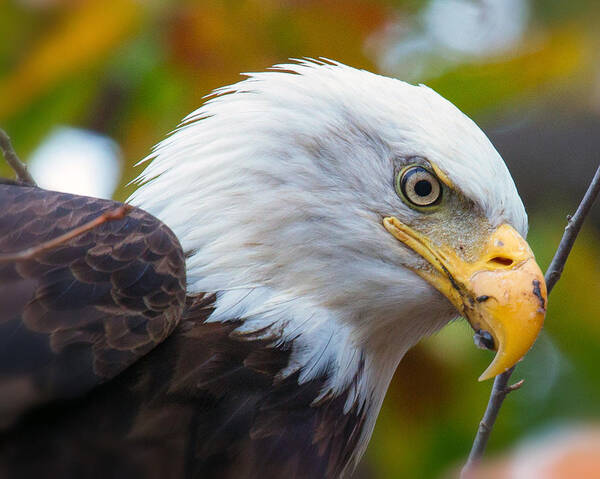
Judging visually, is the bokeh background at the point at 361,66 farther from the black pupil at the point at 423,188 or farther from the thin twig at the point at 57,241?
the thin twig at the point at 57,241

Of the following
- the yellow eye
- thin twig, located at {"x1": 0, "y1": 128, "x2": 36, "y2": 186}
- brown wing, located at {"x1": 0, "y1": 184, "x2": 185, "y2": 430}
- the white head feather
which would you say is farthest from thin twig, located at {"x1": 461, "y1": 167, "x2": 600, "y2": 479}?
thin twig, located at {"x1": 0, "y1": 128, "x2": 36, "y2": 186}

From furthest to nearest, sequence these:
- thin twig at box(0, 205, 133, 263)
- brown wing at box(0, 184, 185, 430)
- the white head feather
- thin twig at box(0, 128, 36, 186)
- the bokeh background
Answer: the bokeh background < the white head feather < thin twig at box(0, 128, 36, 186) < brown wing at box(0, 184, 185, 430) < thin twig at box(0, 205, 133, 263)

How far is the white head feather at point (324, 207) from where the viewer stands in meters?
3.25

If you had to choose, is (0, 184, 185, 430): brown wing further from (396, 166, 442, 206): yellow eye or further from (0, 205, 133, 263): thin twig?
(396, 166, 442, 206): yellow eye

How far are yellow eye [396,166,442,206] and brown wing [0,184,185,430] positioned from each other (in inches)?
30.3

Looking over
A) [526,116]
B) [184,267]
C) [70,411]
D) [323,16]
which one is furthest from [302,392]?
[526,116]

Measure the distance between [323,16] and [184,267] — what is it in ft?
5.91

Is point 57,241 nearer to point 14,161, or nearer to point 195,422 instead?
point 195,422

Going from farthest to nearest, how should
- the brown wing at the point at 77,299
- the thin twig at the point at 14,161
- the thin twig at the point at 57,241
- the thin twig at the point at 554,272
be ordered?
the thin twig at the point at 14,161, the thin twig at the point at 554,272, the brown wing at the point at 77,299, the thin twig at the point at 57,241

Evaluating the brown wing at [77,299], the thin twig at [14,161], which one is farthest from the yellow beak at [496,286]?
the thin twig at [14,161]

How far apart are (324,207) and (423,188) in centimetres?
32

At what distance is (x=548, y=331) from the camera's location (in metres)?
4.27

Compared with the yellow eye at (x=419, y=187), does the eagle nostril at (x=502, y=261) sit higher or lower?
lower

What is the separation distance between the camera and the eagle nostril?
3098 mm
